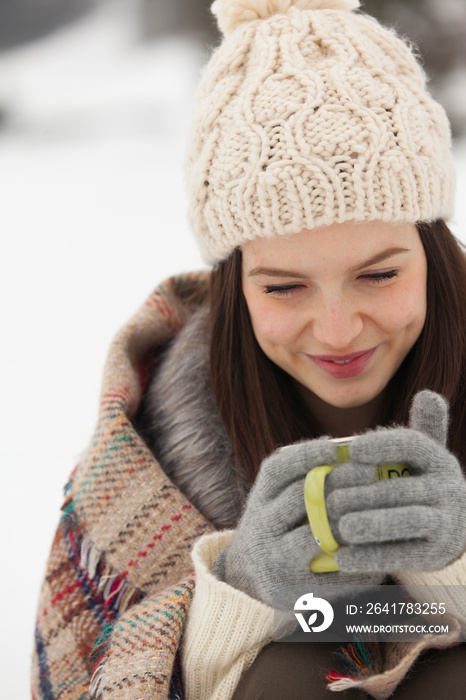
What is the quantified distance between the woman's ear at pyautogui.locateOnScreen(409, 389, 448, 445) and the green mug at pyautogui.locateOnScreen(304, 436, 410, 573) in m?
0.07

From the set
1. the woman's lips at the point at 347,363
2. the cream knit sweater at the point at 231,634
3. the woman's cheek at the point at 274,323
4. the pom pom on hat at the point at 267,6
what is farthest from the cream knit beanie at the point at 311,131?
the cream knit sweater at the point at 231,634

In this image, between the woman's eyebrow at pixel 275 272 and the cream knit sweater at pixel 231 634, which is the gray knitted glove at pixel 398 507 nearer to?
the cream knit sweater at pixel 231 634

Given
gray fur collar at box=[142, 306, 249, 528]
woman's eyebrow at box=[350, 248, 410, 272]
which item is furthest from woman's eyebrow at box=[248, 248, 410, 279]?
gray fur collar at box=[142, 306, 249, 528]

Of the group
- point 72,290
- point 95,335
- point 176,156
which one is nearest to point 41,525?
point 95,335

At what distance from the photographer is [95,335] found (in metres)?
2.76

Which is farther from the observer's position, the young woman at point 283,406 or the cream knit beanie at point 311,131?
the cream knit beanie at point 311,131

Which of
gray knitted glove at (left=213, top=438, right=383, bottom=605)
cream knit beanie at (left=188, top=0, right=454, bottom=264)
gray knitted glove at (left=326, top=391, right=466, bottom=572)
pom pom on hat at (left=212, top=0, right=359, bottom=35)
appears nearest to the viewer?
gray knitted glove at (left=326, top=391, right=466, bottom=572)

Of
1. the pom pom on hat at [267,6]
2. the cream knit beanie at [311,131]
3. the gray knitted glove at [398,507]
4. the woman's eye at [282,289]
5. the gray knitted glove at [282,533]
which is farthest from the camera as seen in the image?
the pom pom on hat at [267,6]

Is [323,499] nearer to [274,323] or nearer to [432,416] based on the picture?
[432,416]

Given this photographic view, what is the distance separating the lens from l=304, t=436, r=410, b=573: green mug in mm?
1033

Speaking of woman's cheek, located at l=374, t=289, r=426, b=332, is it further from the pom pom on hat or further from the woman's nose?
the pom pom on hat

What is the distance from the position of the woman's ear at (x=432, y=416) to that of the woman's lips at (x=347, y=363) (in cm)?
26

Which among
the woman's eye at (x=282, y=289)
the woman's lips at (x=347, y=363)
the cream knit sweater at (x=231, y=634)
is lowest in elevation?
the cream knit sweater at (x=231, y=634)

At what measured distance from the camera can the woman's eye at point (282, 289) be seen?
1.31 m
